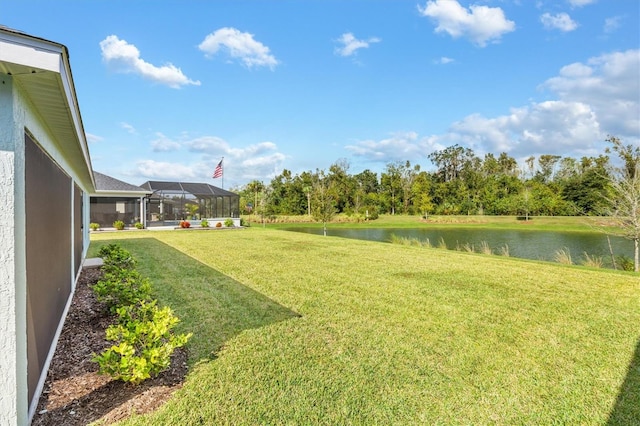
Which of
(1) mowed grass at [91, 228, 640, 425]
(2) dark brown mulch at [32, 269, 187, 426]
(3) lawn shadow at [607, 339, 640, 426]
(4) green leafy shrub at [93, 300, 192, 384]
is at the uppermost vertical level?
(4) green leafy shrub at [93, 300, 192, 384]

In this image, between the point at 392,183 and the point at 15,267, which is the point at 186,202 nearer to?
the point at 15,267

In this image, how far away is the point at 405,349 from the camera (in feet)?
10.9

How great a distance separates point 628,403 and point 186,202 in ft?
78.8

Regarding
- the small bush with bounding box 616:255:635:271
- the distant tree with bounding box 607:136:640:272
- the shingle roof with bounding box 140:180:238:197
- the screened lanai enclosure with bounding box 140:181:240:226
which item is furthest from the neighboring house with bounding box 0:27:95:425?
the shingle roof with bounding box 140:180:238:197

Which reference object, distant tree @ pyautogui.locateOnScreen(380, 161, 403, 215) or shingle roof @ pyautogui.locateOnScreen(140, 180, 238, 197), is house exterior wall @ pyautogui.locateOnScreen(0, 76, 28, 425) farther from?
distant tree @ pyautogui.locateOnScreen(380, 161, 403, 215)

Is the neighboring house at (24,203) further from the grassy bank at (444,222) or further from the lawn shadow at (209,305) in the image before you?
the grassy bank at (444,222)

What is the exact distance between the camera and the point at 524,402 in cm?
246

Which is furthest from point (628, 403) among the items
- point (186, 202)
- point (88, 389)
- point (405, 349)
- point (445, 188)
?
point (445, 188)

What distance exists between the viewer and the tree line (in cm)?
3588

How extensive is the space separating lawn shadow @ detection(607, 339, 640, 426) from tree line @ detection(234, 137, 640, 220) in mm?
28665

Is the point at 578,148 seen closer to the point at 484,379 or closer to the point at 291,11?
the point at 291,11

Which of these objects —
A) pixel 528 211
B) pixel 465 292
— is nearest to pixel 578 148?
pixel 528 211

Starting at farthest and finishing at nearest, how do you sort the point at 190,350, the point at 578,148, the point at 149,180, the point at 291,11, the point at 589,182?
the point at 578,148
the point at 589,182
the point at 149,180
the point at 291,11
the point at 190,350

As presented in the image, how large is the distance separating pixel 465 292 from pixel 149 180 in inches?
918
